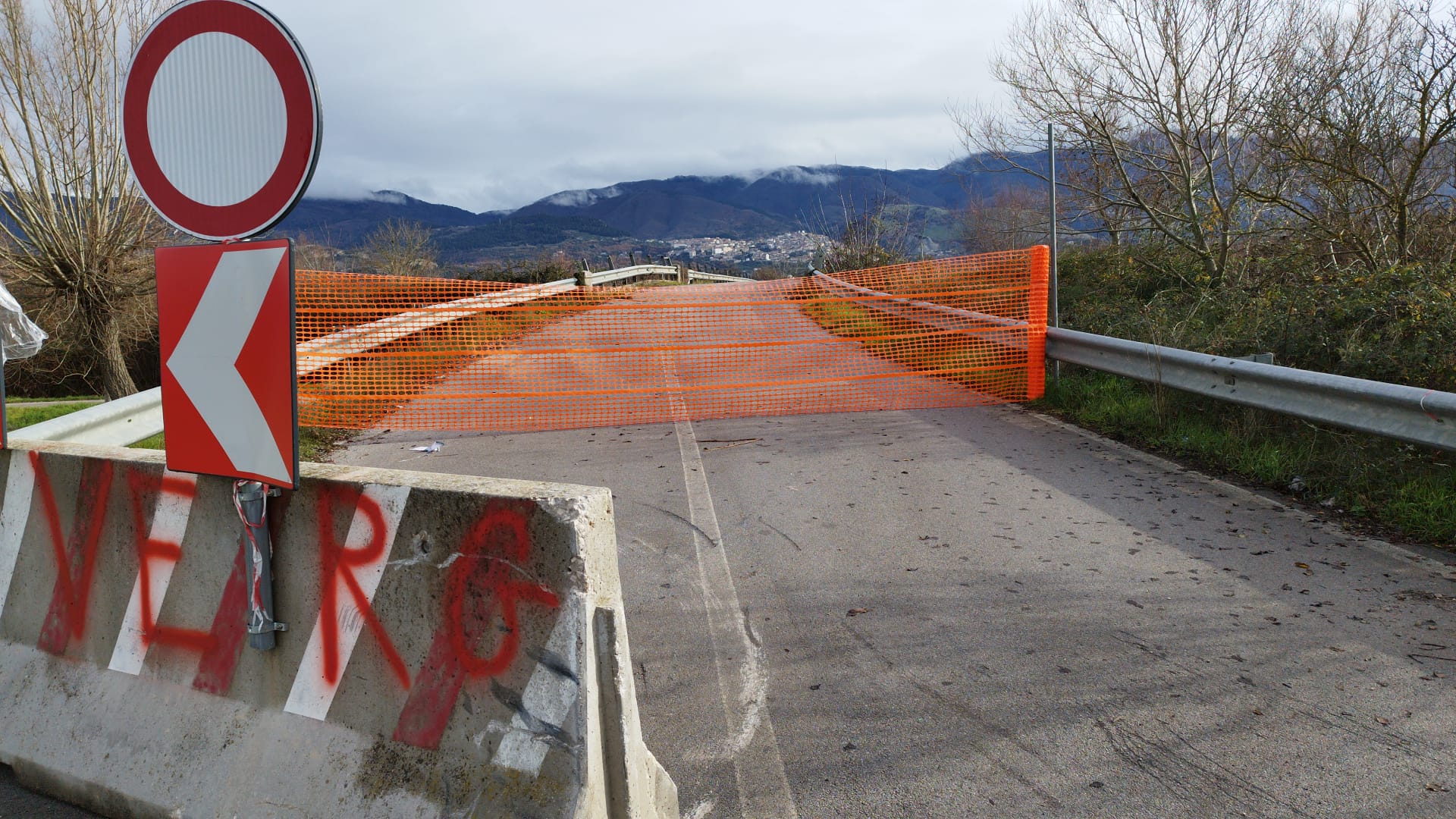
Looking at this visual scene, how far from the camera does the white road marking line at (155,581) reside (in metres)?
3.27

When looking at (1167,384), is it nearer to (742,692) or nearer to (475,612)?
(742,692)

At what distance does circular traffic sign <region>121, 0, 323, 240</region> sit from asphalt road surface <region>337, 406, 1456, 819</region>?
225 centimetres

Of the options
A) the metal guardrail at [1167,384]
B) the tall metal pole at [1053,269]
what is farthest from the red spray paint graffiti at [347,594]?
the tall metal pole at [1053,269]

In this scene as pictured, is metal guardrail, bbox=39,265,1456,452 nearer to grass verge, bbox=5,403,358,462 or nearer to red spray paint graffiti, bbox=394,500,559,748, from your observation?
grass verge, bbox=5,403,358,462

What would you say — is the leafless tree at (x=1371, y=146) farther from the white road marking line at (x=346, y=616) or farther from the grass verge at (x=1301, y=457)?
the white road marking line at (x=346, y=616)

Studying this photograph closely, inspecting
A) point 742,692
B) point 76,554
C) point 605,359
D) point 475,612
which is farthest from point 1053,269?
point 76,554

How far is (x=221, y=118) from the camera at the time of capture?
3006 millimetres

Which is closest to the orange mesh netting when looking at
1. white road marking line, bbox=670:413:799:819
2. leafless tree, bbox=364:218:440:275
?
white road marking line, bbox=670:413:799:819

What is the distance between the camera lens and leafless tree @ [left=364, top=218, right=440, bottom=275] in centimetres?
2859

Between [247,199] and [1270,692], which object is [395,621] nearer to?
[247,199]

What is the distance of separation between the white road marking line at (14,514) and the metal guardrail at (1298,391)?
6.75m

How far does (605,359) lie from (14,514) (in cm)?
849

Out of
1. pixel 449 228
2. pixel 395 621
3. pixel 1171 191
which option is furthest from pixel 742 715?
pixel 449 228

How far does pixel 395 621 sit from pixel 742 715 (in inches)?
57.1
